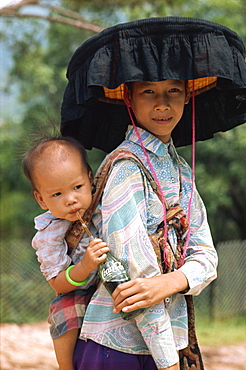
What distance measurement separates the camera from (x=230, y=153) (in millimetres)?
7059

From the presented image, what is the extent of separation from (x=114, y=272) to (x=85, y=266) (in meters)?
0.13

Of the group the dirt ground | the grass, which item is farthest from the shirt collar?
the grass

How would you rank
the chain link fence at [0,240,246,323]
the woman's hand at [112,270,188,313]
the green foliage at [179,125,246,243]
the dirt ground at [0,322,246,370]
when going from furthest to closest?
the chain link fence at [0,240,246,323] → the green foliage at [179,125,246,243] → the dirt ground at [0,322,246,370] → the woman's hand at [112,270,188,313]

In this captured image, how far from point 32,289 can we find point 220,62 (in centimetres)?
591

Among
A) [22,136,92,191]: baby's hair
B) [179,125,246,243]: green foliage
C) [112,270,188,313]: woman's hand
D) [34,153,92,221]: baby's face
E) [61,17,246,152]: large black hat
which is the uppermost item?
[61,17,246,152]: large black hat

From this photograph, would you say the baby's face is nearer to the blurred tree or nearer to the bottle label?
the bottle label

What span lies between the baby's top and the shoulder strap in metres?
0.02

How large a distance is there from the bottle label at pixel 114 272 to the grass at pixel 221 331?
519 centimetres

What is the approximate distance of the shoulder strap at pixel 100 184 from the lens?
1808mm

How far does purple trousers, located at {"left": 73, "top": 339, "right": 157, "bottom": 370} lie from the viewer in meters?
1.74

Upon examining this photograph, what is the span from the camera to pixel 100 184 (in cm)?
186

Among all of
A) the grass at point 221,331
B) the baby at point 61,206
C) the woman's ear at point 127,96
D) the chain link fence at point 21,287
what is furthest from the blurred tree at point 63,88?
the baby at point 61,206

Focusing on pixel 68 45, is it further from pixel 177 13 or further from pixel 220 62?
pixel 220 62

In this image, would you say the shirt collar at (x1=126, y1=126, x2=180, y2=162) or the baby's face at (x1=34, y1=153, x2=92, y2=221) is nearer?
the baby's face at (x1=34, y1=153, x2=92, y2=221)
